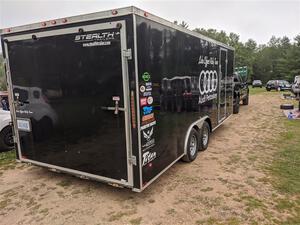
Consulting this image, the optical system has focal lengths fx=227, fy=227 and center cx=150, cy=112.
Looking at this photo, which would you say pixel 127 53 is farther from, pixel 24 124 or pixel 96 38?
pixel 24 124

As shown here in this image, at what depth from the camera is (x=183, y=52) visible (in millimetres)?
4113

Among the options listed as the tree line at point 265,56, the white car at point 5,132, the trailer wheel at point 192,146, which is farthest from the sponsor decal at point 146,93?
A: the tree line at point 265,56

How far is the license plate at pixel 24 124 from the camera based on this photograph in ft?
13.4

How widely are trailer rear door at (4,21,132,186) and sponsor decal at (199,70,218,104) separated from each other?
8.38ft

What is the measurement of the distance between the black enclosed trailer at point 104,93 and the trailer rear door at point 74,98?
0.6 inches

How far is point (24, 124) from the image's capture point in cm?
413

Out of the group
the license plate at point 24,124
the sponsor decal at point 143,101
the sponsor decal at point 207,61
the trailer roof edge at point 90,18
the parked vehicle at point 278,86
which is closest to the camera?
the trailer roof edge at point 90,18

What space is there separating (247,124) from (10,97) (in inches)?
319

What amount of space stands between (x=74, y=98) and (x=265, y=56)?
67.6 m

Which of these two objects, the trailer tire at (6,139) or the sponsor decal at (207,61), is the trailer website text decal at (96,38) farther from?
the trailer tire at (6,139)

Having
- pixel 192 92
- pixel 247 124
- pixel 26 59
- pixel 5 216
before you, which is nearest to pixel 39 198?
pixel 5 216

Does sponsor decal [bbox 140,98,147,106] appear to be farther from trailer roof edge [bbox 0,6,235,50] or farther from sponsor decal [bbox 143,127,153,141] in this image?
trailer roof edge [bbox 0,6,235,50]

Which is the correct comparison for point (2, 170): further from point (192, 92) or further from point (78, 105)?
point (192, 92)

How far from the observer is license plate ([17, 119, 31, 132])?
4.08m
